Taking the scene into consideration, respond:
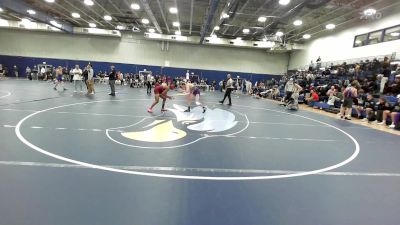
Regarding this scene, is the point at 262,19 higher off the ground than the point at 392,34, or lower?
higher

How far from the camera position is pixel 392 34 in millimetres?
18938

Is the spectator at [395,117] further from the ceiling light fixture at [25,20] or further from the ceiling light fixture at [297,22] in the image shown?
the ceiling light fixture at [25,20]

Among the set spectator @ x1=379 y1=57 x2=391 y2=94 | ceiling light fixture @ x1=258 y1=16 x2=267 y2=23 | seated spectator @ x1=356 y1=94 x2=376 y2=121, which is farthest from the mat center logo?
ceiling light fixture @ x1=258 y1=16 x2=267 y2=23

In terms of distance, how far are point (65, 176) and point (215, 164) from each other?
2.36 metres

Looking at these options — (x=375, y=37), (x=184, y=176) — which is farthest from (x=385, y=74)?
(x=184, y=176)

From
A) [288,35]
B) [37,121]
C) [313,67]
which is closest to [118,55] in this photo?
[288,35]

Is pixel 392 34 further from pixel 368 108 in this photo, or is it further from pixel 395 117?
pixel 395 117

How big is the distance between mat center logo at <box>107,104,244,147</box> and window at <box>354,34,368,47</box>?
56.9ft

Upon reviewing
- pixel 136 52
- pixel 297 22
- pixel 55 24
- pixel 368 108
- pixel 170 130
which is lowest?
pixel 170 130

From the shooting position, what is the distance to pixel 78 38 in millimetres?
33625

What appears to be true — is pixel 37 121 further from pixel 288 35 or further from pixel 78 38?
pixel 78 38

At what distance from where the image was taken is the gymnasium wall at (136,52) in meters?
33.5

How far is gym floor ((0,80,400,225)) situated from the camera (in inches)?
121

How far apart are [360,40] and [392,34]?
3353mm
